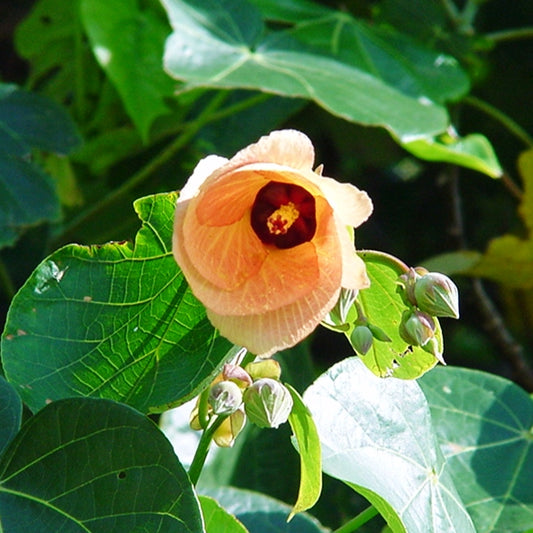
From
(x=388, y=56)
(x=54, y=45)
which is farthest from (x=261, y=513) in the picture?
(x=54, y=45)

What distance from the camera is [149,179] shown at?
1.53 m

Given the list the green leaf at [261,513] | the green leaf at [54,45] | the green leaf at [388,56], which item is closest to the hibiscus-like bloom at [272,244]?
the green leaf at [261,513]

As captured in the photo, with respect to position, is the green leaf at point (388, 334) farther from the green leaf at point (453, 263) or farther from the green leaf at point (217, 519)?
the green leaf at point (453, 263)

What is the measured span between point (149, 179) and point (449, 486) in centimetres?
82

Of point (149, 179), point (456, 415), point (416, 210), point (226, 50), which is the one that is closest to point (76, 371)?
point (456, 415)

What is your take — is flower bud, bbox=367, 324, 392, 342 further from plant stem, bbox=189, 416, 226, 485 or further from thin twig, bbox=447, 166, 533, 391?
thin twig, bbox=447, 166, 533, 391

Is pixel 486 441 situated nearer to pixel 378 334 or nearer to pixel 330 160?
pixel 378 334

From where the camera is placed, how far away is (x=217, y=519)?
2.59 ft

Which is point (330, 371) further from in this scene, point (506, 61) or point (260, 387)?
point (506, 61)

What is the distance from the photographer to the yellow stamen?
0.68 meters

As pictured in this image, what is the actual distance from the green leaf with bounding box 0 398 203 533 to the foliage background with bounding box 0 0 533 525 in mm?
535

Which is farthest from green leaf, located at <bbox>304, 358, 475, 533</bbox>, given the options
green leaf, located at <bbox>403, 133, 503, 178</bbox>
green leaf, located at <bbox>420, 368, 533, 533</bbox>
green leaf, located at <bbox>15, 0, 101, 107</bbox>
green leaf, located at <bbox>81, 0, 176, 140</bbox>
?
green leaf, located at <bbox>15, 0, 101, 107</bbox>

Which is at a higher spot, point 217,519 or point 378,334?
point 378,334

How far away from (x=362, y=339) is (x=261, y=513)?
384 mm
